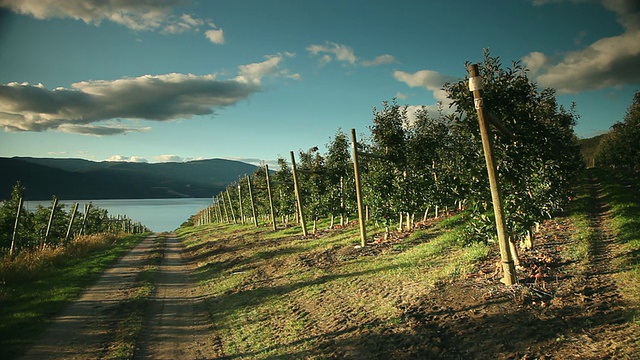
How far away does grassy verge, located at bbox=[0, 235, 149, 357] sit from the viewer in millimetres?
9355

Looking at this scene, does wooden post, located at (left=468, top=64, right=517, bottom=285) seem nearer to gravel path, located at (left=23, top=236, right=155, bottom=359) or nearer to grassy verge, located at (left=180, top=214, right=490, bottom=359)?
grassy verge, located at (left=180, top=214, right=490, bottom=359)

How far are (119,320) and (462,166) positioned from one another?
454 inches

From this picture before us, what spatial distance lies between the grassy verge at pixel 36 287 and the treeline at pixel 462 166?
1273 cm

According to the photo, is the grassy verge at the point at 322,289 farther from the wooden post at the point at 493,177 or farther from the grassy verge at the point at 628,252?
the grassy verge at the point at 628,252

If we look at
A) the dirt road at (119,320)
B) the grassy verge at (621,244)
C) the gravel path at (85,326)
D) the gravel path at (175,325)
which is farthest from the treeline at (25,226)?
the grassy verge at (621,244)

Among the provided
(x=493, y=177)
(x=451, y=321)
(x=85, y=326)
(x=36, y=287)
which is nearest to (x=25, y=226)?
(x=36, y=287)

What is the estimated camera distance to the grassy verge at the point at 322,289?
8336 mm

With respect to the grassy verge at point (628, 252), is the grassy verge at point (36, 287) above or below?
above

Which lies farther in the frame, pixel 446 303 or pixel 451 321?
pixel 446 303

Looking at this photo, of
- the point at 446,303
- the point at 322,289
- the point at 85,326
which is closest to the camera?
the point at 446,303

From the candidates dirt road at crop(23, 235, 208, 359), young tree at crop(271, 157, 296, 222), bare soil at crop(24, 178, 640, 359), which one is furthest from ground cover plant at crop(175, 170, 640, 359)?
young tree at crop(271, 157, 296, 222)

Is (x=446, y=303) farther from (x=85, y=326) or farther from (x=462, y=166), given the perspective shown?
(x=85, y=326)

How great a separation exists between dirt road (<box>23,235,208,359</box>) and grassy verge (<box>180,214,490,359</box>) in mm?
745

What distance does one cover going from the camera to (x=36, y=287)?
47.2 ft
